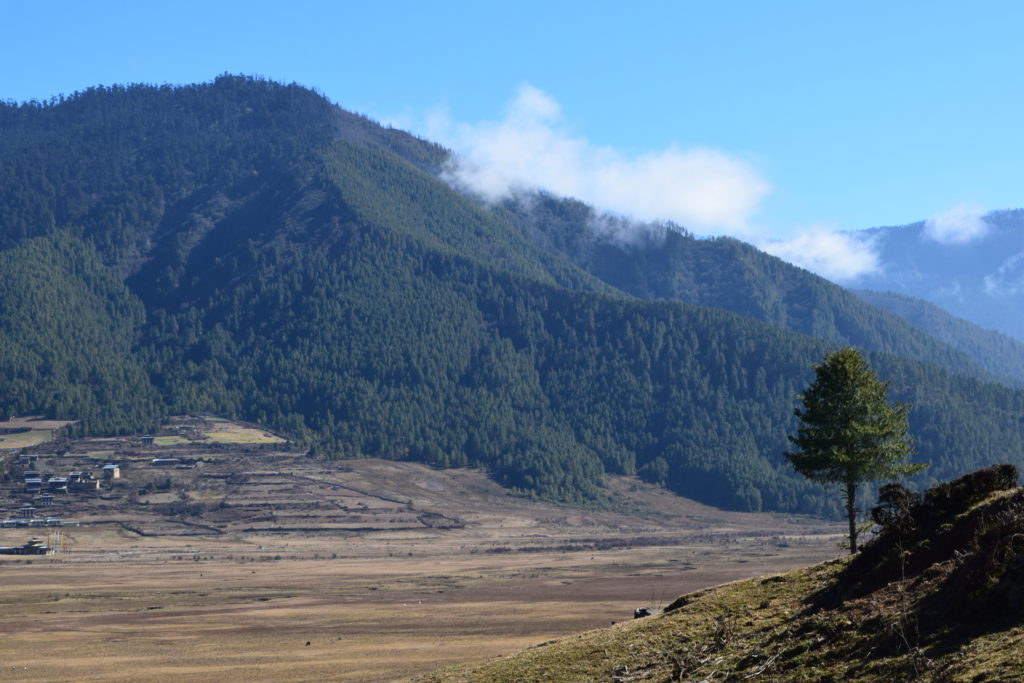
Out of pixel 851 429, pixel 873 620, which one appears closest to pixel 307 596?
pixel 851 429

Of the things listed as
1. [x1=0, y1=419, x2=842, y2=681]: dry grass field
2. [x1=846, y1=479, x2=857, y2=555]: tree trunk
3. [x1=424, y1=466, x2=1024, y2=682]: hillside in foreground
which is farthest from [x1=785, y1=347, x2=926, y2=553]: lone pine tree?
[x1=0, y1=419, x2=842, y2=681]: dry grass field

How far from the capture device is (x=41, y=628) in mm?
95500

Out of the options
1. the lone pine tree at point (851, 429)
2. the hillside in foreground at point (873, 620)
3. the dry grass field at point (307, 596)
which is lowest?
the dry grass field at point (307, 596)

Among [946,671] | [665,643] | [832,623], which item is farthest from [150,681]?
[946,671]

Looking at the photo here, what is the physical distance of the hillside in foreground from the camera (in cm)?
3170

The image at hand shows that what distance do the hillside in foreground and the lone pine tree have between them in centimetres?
902

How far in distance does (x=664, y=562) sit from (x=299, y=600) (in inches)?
2430

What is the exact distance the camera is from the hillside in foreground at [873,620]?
3170 centimetres

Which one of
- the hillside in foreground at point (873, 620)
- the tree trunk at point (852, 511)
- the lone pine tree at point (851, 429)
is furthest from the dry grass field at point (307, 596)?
the lone pine tree at point (851, 429)

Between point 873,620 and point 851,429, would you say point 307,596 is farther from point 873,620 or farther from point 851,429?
point 873,620

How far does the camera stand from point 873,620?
35844 millimetres

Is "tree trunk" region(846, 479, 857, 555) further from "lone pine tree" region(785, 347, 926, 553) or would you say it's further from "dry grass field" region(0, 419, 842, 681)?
"dry grass field" region(0, 419, 842, 681)

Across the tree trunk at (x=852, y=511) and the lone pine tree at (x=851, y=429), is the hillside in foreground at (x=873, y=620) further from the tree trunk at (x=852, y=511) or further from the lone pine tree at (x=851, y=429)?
the lone pine tree at (x=851, y=429)

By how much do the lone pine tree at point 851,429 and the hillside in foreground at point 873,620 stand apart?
355 inches
